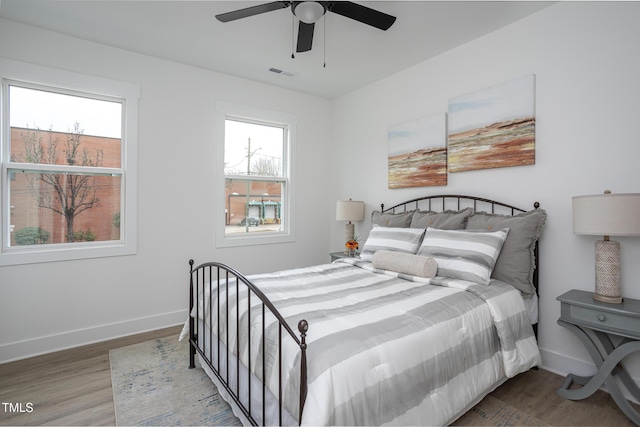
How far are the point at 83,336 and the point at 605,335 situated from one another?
14.0 feet

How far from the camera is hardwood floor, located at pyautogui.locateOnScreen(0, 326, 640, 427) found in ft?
6.26

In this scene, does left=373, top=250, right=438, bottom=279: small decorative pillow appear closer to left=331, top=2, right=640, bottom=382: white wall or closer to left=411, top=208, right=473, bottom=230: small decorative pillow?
left=411, top=208, right=473, bottom=230: small decorative pillow

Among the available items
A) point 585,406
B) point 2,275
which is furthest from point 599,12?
point 2,275

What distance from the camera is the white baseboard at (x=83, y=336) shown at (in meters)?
2.68

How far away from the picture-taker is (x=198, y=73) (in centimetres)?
355

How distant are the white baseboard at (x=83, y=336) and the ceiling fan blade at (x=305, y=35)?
2987mm

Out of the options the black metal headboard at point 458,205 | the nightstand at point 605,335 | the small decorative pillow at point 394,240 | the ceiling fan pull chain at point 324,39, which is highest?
the ceiling fan pull chain at point 324,39

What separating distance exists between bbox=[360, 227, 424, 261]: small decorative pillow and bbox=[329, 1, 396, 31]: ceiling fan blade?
1.70m

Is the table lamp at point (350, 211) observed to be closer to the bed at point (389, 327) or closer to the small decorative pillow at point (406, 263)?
the bed at point (389, 327)

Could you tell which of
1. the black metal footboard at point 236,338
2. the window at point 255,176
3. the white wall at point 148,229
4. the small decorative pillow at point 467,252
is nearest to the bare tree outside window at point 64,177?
the white wall at point 148,229

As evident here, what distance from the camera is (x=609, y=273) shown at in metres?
1.97

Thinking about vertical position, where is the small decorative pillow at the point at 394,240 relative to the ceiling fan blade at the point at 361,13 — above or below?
below

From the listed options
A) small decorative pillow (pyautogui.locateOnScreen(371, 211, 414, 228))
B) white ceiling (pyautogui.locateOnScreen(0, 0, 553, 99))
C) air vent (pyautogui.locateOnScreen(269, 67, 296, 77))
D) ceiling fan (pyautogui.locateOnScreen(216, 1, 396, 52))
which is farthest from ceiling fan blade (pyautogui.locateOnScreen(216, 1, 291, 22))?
small decorative pillow (pyautogui.locateOnScreen(371, 211, 414, 228))

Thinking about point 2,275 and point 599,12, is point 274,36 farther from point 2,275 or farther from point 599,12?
point 2,275
